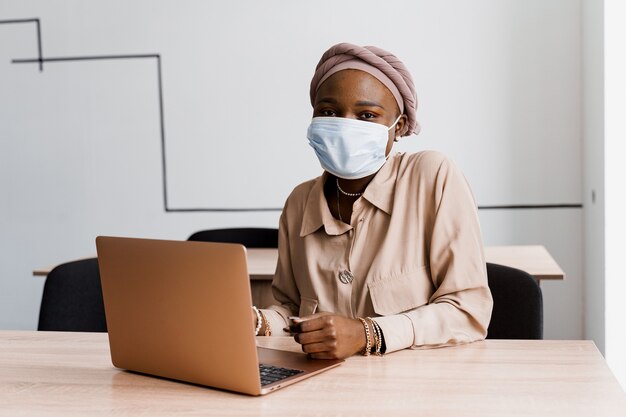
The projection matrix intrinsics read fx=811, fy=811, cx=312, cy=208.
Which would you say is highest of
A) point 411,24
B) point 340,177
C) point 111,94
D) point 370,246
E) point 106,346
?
point 411,24

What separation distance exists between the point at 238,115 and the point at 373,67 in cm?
280

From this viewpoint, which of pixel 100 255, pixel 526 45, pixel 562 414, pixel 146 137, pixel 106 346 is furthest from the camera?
pixel 146 137

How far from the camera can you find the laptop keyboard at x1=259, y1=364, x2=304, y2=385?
Answer: 132 cm

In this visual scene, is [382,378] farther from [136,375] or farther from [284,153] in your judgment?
[284,153]

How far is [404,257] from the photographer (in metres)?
1.73

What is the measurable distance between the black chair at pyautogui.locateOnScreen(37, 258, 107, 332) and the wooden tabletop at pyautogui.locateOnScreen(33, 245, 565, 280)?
512 mm

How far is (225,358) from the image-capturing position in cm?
125

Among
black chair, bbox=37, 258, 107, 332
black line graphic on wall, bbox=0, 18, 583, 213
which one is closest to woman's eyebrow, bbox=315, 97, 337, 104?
black chair, bbox=37, 258, 107, 332

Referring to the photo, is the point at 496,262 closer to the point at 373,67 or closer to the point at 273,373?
the point at 373,67

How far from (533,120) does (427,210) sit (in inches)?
106

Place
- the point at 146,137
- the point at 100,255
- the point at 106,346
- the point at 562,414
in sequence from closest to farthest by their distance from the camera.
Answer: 1. the point at 562,414
2. the point at 100,255
3. the point at 106,346
4. the point at 146,137

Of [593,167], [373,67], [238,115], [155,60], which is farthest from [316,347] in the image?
[155,60]

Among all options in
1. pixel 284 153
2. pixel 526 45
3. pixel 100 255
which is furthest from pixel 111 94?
pixel 100 255

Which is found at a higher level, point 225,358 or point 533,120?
point 533,120
